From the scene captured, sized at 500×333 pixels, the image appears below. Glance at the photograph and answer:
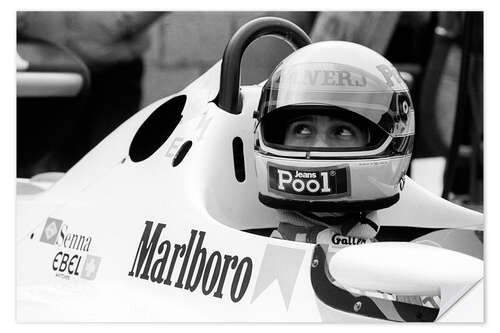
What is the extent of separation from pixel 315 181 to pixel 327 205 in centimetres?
6

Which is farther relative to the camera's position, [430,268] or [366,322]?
[366,322]

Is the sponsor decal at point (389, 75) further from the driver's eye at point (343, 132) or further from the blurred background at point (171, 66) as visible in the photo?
the blurred background at point (171, 66)

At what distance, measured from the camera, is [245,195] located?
253cm

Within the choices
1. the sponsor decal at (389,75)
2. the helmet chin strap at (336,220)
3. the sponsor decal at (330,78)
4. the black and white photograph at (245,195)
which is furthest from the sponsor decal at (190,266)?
the sponsor decal at (389,75)

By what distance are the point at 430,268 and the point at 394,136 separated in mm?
513

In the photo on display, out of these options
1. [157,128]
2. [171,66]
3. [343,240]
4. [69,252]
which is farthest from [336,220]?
[171,66]

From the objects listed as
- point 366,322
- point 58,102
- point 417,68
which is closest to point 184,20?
point 58,102

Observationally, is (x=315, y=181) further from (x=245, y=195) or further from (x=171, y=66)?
(x=171, y=66)

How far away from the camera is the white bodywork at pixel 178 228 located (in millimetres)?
2043

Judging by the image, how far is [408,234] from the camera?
267 cm

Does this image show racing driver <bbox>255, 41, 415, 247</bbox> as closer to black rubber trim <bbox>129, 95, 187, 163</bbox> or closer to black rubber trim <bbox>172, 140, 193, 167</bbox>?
black rubber trim <bbox>172, 140, 193, 167</bbox>

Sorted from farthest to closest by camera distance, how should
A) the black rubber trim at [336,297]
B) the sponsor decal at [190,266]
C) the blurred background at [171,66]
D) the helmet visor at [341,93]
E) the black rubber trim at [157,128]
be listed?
the blurred background at [171,66] → the black rubber trim at [157,128] → the helmet visor at [341,93] → the sponsor decal at [190,266] → the black rubber trim at [336,297]

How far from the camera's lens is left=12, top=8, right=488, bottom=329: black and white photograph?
1986 mm
